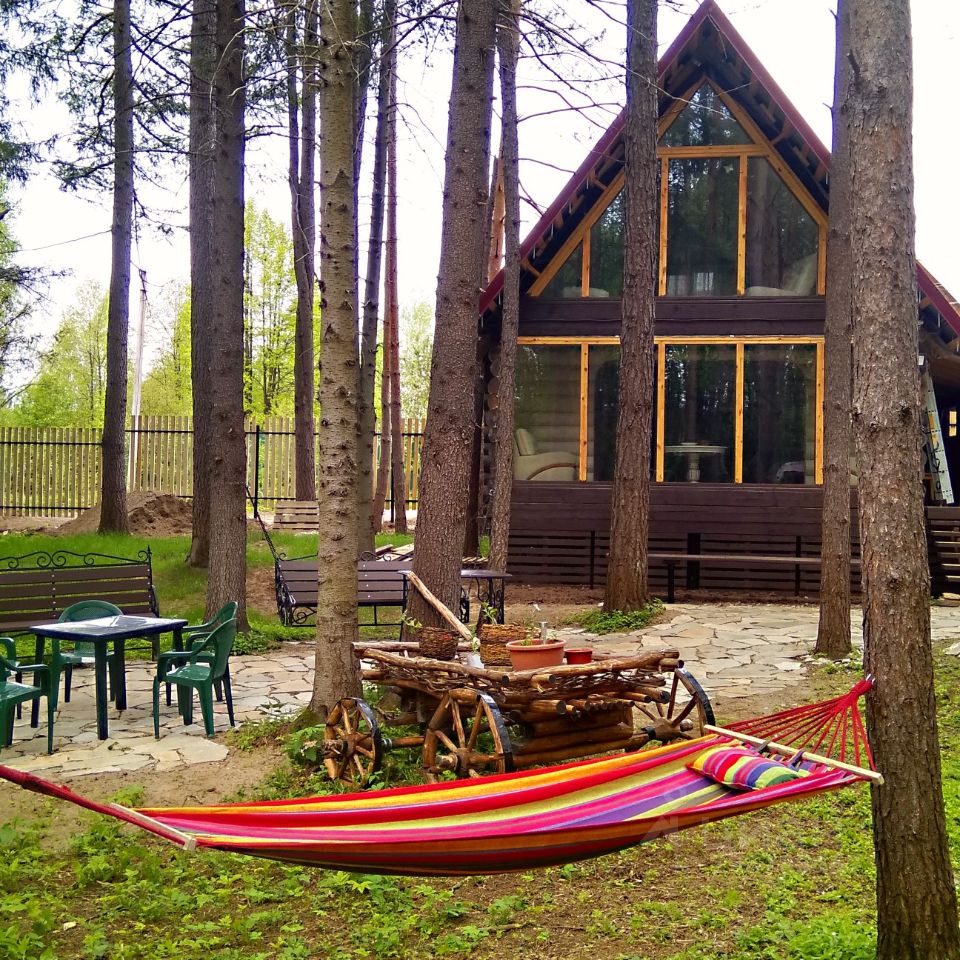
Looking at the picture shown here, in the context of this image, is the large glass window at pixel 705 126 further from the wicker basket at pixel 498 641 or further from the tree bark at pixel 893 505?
the tree bark at pixel 893 505

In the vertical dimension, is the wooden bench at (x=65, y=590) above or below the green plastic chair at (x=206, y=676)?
above

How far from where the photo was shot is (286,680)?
7.79 metres

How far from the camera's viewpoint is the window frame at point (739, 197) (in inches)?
516

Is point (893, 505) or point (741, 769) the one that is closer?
point (893, 505)

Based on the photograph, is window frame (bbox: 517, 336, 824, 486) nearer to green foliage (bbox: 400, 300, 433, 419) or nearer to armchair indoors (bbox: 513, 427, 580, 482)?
armchair indoors (bbox: 513, 427, 580, 482)

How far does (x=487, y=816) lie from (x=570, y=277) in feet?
36.6

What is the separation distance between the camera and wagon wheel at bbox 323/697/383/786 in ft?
16.7

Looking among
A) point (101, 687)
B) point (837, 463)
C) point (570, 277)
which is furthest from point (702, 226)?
point (101, 687)

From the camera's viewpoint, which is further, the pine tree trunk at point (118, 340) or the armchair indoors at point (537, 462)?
the pine tree trunk at point (118, 340)

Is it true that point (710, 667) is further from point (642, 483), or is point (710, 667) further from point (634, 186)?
point (634, 186)

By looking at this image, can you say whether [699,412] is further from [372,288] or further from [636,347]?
[372,288]

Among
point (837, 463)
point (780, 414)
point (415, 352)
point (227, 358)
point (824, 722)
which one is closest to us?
point (824, 722)

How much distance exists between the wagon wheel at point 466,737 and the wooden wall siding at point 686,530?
7.89 metres

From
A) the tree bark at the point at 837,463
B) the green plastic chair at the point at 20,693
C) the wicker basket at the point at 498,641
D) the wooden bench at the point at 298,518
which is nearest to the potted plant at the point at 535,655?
the wicker basket at the point at 498,641
